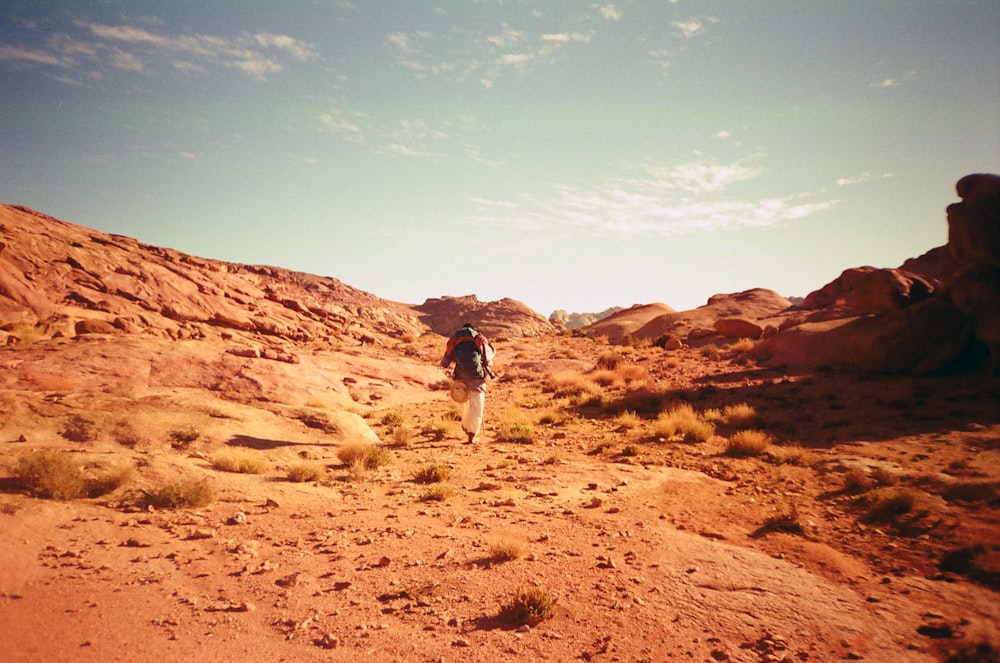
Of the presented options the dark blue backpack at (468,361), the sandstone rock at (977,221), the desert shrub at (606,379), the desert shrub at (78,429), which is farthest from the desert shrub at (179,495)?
the sandstone rock at (977,221)

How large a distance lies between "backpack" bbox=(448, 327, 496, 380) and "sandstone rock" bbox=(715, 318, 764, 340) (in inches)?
983

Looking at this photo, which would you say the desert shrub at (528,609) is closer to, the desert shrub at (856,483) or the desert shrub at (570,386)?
the desert shrub at (856,483)

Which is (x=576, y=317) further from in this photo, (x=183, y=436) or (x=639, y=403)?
(x=183, y=436)

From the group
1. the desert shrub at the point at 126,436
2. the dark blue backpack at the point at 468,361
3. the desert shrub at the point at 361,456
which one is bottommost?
the desert shrub at the point at 361,456

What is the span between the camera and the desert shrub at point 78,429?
7364 mm

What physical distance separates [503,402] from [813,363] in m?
12.9

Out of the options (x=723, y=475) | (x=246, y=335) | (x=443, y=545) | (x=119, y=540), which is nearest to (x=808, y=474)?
(x=723, y=475)

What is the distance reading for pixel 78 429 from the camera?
7.52 m

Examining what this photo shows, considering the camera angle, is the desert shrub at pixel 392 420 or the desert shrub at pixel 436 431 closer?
the desert shrub at pixel 436 431

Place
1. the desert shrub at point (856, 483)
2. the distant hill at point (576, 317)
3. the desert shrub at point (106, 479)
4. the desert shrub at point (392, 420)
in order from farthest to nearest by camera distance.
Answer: the distant hill at point (576, 317), the desert shrub at point (392, 420), the desert shrub at point (856, 483), the desert shrub at point (106, 479)

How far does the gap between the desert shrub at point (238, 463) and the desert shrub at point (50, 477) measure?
1690mm

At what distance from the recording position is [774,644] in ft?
13.1

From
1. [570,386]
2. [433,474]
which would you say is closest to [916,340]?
[570,386]

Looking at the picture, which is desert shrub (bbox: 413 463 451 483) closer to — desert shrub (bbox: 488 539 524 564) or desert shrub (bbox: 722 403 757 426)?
desert shrub (bbox: 488 539 524 564)
